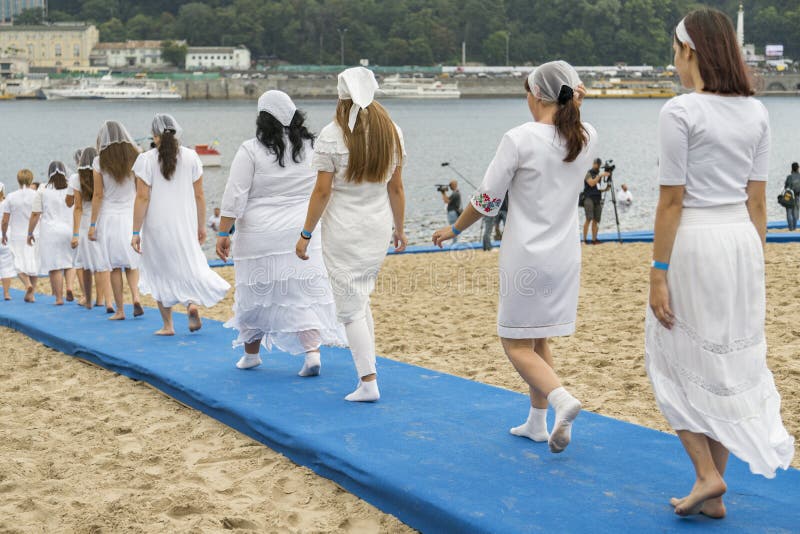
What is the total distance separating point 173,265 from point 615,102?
136 meters

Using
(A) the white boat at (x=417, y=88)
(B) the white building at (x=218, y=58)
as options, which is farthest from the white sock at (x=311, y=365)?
(B) the white building at (x=218, y=58)

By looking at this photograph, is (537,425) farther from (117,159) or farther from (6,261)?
(6,261)

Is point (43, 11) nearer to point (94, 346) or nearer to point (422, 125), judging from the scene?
point (422, 125)

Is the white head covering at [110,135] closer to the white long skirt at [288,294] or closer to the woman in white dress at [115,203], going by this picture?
the woman in white dress at [115,203]

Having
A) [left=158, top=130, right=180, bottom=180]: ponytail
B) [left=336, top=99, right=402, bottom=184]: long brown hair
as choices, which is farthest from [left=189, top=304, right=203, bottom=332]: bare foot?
[left=336, top=99, right=402, bottom=184]: long brown hair

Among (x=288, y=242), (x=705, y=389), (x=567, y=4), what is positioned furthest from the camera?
(x=567, y=4)

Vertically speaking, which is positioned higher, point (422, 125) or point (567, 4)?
point (567, 4)

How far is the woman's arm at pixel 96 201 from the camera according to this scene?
25.5ft

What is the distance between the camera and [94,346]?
263 inches

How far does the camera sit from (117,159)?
25.5ft

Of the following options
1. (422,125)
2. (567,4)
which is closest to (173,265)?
(422,125)

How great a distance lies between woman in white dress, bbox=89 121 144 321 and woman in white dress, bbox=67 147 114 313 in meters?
0.26

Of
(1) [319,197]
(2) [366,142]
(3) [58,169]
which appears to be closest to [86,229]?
(3) [58,169]

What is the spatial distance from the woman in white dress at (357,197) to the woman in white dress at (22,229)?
6.88m
